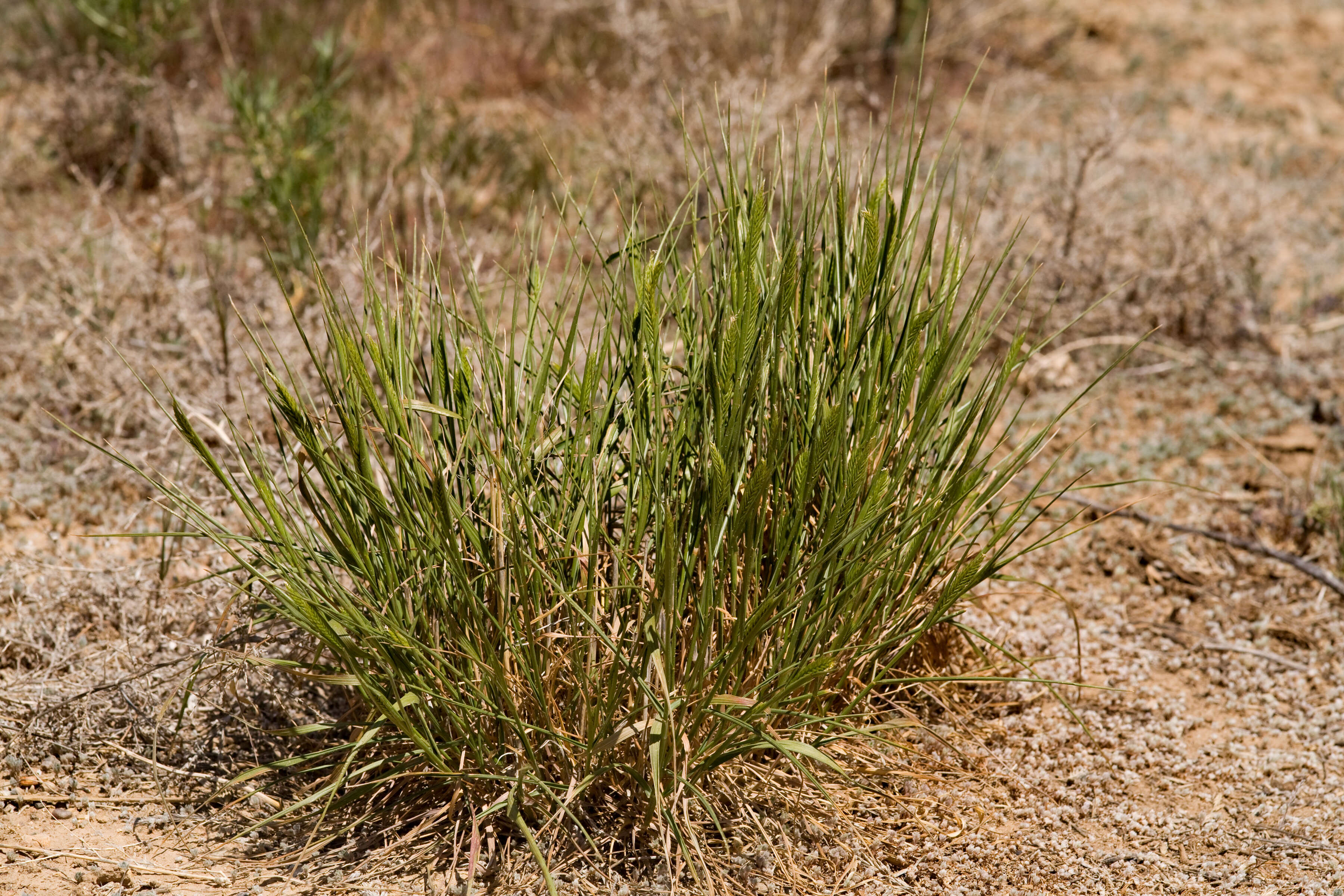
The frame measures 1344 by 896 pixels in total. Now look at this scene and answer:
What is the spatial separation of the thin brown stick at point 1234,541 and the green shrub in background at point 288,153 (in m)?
2.42

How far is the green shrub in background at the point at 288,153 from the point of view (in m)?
3.83

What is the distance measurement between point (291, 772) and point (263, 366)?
764 millimetres

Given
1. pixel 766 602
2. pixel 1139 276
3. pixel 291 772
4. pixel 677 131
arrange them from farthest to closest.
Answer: pixel 677 131 < pixel 1139 276 < pixel 291 772 < pixel 766 602

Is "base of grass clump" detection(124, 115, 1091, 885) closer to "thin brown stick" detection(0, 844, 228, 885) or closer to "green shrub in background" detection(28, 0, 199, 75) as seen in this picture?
"thin brown stick" detection(0, 844, 228, 885)

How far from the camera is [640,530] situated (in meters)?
1.92

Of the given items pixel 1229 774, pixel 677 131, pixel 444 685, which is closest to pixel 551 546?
pixel 444 685

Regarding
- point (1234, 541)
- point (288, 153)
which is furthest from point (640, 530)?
point (288, 153)

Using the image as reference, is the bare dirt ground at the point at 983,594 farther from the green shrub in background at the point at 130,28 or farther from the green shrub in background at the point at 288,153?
the green shrub in background at the point at 130,28

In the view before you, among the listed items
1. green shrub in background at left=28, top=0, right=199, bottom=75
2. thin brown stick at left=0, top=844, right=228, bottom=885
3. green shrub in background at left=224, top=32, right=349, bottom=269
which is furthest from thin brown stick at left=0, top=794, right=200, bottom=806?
green shrub in background at left=28, top=0, right=199, bottom=75

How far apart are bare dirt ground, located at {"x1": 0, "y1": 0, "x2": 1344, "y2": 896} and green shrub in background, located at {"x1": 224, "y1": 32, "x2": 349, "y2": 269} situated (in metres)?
0.17

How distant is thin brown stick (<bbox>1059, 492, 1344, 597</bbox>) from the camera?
117 inches

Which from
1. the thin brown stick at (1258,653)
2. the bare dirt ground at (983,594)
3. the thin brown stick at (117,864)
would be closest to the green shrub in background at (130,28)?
the bare dirt ground at (983,594)

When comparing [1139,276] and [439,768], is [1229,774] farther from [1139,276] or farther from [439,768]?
[1139,276]

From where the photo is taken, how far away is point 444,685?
6.31 feet
